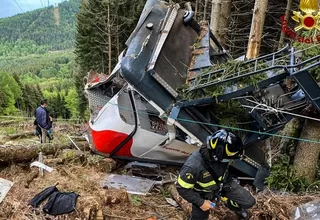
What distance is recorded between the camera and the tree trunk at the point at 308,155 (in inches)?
163

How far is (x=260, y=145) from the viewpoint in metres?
4.58

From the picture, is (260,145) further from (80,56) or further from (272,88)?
(80,56)

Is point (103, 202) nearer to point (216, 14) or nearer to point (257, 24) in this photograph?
point (257, 24)

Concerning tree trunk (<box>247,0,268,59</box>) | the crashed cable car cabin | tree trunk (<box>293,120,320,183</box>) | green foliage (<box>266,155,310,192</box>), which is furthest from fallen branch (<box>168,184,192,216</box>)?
tree trunk (<box>247,0,268,59</box>)

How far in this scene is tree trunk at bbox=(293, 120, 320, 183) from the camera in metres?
4.14

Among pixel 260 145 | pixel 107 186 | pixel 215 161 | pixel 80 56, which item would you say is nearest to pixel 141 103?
pixel 107 186

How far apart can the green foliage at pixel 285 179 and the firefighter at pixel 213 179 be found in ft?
2.83

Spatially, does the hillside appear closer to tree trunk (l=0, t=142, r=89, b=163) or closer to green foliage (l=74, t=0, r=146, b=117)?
green foliage (l=74, t=0, r=146, b=117)

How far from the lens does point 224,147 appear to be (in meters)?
3.02

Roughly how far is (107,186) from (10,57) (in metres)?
132

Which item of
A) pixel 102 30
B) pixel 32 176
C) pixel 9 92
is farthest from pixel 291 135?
pixel 9 92

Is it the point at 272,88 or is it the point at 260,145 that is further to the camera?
the point at 260,145

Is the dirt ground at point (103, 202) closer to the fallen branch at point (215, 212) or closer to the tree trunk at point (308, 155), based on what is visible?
the fallen branch at point (215, 212)

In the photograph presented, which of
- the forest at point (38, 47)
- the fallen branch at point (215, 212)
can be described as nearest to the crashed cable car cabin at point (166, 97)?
the fallen branch at point (215, 212)
